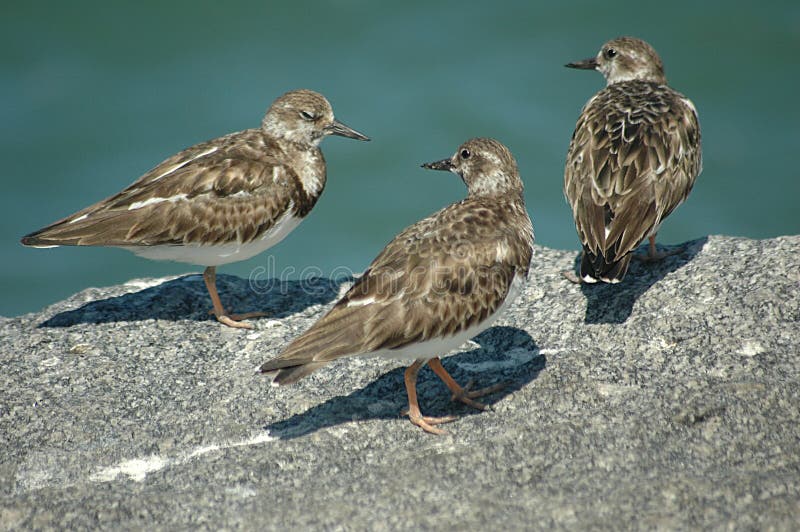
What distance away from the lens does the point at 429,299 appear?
17.3 feet

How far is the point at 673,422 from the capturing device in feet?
A: 16.1

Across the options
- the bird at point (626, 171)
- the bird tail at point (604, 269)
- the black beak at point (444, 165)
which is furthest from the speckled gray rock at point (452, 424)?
the black beak at point (444, 165)

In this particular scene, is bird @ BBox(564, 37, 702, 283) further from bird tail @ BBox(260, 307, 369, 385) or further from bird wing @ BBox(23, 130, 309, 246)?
bird wing @ BBox(23, 130, 309, 246)

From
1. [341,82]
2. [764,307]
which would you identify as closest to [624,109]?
[764,307]

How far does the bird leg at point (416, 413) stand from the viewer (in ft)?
17.4

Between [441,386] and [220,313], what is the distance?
6.71 feet

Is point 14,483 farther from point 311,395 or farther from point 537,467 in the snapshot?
point 537,467

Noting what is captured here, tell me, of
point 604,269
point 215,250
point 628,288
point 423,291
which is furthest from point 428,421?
point 215,250

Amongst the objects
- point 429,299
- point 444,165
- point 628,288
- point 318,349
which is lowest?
point 318,349

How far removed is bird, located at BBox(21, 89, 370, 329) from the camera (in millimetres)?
6898

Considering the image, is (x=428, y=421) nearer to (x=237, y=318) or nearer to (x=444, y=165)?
(x=444, y=165)

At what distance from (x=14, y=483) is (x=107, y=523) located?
82 cm

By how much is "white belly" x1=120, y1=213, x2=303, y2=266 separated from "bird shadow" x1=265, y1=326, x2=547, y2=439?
1.77 meters

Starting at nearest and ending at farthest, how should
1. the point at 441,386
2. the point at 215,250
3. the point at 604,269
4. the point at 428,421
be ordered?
the point at 428,421
the point at 441,386
the point at 604,269
the point at 215,250
